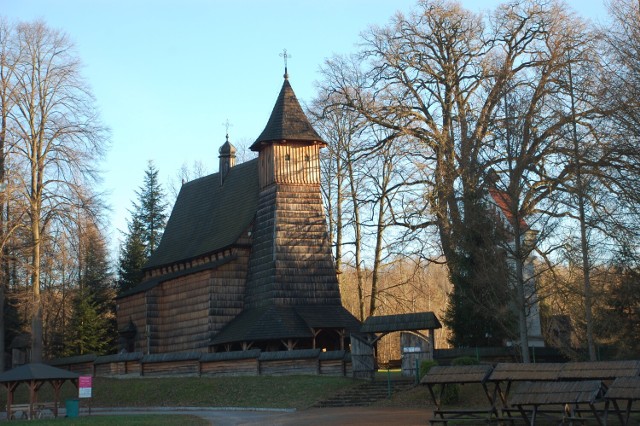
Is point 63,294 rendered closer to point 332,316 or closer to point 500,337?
point 332,316

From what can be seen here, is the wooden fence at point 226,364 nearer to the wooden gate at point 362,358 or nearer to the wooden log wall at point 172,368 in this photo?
the wooden log wall at point 172,368

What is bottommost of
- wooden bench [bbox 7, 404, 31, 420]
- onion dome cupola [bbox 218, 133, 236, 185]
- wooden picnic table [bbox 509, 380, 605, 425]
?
wooden bench [bbox 7, 404, 31, 420]

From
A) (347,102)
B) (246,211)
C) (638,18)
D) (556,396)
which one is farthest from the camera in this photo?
(246,211)

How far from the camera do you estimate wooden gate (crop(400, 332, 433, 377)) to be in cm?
3157

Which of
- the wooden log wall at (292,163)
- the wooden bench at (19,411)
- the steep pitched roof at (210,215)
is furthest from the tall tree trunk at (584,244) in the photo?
the steep pitched roof at (210,215)

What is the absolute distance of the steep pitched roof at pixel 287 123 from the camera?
4325cm

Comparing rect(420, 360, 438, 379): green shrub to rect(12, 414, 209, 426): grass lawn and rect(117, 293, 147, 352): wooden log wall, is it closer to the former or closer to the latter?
rect(12, 414, 209, 426): grass lawn

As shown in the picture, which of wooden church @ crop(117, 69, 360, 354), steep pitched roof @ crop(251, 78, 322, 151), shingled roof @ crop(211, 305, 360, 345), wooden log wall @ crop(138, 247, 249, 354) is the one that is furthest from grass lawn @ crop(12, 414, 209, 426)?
steep pitched roof @ crop(251, 78, 322, 151)

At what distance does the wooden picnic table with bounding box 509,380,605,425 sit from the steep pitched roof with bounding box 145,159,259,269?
1002 inches

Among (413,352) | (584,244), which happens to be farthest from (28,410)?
(584,244)

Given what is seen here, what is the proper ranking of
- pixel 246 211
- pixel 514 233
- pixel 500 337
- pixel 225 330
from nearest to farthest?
1. pixel 514 233
2. pixel 500 337
3. pixel 225 330
4. pixel 246 211

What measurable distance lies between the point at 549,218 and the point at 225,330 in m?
20.1

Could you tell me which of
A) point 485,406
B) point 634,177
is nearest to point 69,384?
point 485,406

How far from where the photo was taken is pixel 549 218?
26625mm
